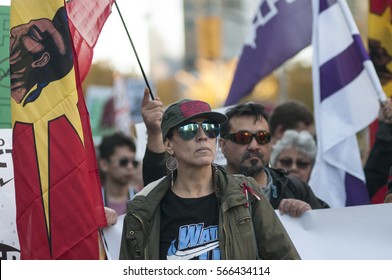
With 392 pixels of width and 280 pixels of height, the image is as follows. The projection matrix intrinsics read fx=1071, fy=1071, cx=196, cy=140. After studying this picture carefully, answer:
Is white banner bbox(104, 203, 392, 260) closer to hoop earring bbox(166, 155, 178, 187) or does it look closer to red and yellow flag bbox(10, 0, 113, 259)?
red and yellow flag bbox(10, 0, 113, 259)

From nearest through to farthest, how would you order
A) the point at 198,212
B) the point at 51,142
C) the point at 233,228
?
the point at 233,228
the point at 198,212
the point at 51,142

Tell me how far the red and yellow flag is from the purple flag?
10.4 ft

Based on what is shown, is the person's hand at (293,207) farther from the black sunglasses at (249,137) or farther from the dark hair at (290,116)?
the dark hair at (290,116)

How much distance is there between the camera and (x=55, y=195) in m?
5.21

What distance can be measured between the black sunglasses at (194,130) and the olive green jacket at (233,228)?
0.74 ft

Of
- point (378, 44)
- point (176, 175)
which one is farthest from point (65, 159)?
point (378, 44)

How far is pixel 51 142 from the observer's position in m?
5.31

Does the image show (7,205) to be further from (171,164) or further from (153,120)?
(171,164)

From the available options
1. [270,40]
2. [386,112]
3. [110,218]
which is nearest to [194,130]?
[110,218]

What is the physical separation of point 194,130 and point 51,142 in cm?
81

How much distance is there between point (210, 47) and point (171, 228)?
75402 mm

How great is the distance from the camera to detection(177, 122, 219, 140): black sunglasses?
16.1 ft

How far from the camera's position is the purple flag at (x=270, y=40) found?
8422 millimetres

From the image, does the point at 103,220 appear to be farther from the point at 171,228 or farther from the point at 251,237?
the point at 251,237
